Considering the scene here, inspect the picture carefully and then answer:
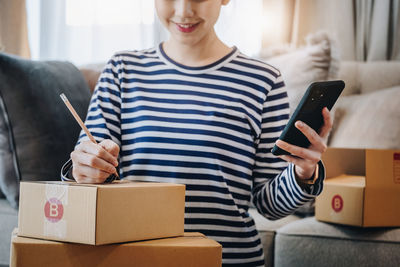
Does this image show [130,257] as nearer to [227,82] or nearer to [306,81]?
[227,82]

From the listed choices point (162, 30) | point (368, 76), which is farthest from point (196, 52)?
point (162, 30)

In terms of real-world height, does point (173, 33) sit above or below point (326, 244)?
above

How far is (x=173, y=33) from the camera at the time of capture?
1057 mm

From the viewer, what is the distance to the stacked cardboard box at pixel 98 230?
25.4 inches

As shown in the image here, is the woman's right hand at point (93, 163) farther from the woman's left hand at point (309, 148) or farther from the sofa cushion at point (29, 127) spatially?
the sofa cushion at point (29, 127)

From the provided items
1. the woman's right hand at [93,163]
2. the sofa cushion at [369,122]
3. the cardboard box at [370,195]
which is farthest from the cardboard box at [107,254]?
the sofa cushion at [369,122]

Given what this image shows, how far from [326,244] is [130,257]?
730 mm

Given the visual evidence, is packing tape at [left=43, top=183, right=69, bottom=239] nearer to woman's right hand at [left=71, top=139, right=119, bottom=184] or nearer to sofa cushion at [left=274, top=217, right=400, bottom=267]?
woman's right hand at [left=71, top=139, right=119, bottom=184]

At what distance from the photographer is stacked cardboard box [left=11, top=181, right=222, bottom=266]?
645 mm

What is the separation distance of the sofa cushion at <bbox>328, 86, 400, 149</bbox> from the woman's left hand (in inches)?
28.3

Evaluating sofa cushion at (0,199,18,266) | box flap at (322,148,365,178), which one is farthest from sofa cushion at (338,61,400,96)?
sofa cushion at (0,199,18,266)

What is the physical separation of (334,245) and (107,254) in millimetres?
756

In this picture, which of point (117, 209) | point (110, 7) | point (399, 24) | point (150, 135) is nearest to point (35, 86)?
point (150, 135)

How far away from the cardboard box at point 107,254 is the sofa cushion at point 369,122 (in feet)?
3.41
